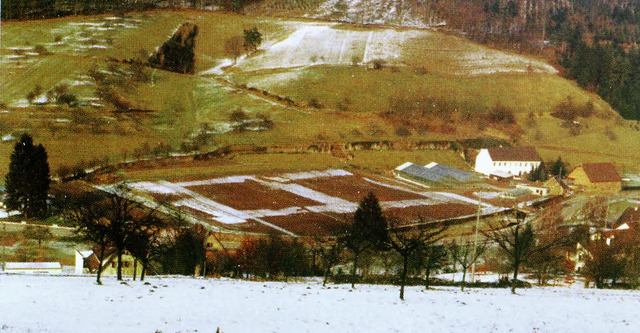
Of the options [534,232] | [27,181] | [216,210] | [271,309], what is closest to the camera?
[271,309]

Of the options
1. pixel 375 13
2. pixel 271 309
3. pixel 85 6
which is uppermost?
pixel 375 13

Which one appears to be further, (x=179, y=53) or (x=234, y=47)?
(x=234, y=47)

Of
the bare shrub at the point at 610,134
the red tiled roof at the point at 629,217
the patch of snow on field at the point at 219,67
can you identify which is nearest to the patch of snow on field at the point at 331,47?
the patch of snow on field at the point at 219,67

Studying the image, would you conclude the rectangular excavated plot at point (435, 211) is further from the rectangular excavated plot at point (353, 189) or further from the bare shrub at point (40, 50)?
the bare shrub at point (40, 50)

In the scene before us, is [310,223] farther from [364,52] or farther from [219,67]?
[364,52]

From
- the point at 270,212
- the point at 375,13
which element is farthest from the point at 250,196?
the point at 375,13
